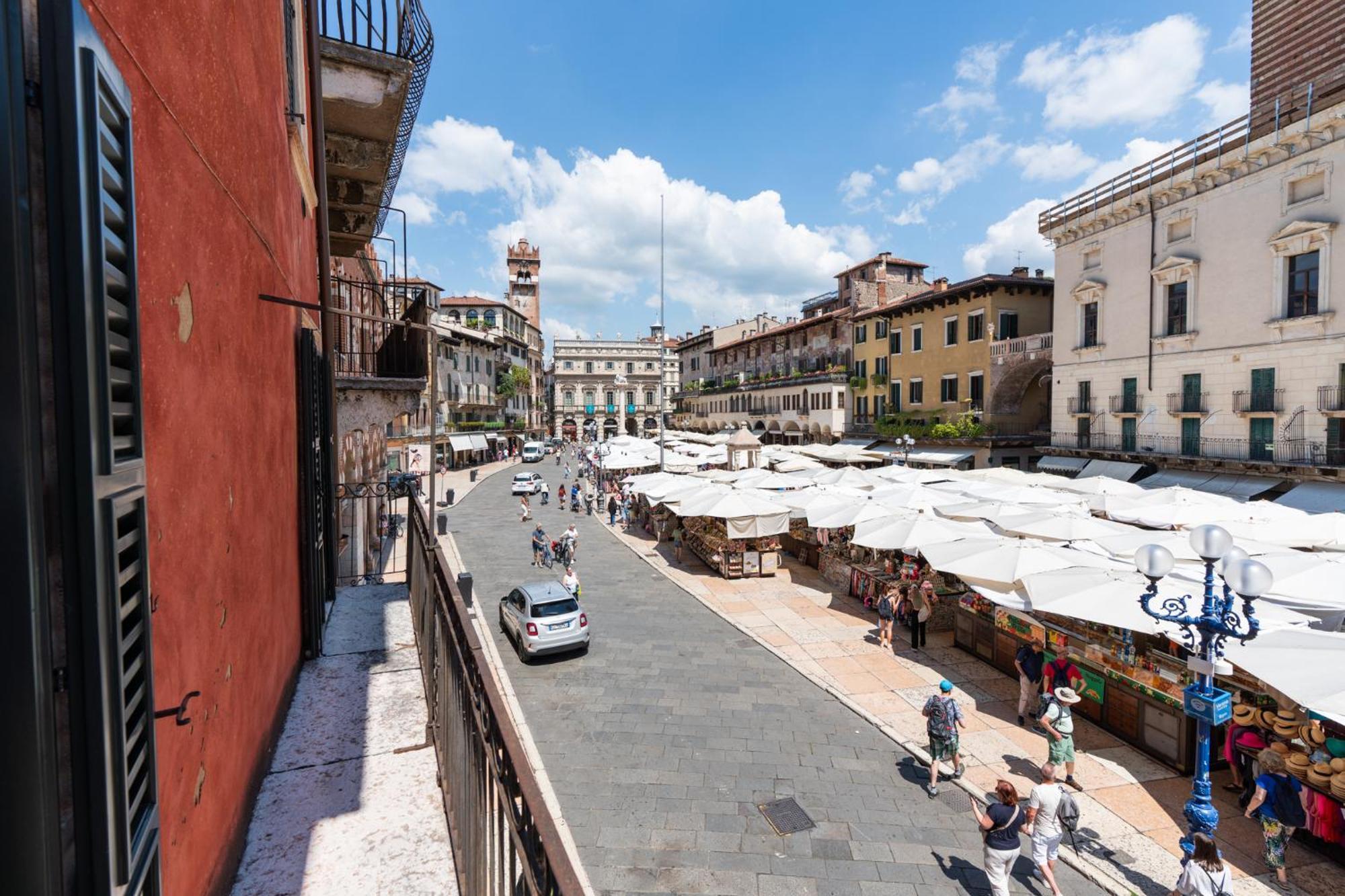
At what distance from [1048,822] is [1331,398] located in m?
22.3

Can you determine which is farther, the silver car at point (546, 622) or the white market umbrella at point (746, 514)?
the white market umbrella at point (746, 514)

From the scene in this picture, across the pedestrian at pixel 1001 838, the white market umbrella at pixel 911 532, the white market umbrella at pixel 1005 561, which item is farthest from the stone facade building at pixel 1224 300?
the pedestrian at pixel 1001 838

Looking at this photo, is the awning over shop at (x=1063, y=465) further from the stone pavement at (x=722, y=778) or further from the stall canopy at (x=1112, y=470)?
the stone pavement at (x=722, y=778)

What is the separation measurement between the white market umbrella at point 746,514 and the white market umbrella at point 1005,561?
257 inches

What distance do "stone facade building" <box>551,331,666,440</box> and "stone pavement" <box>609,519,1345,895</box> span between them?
83570 millimetres

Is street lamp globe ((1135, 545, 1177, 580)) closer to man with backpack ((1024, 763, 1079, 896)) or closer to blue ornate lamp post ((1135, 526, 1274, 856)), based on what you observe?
blue ornate lamp post ((1135, 526, 1274, 856))

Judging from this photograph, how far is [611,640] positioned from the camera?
1511cm

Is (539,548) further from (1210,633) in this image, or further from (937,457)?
(937,457)

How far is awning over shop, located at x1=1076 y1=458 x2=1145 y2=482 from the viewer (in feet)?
89.9

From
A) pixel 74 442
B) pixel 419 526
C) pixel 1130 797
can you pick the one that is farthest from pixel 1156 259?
pixel 74 442

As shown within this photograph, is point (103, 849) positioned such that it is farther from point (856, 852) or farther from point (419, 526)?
point (856, 852)

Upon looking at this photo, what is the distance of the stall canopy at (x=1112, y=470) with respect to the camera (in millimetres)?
27406

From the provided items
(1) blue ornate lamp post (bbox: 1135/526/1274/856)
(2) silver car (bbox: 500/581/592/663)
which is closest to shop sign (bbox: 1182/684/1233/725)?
(1) blue ornate lamp post (bbox: 1135/526/1274/856)

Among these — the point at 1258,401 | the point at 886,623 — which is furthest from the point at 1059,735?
the point at 1258,401
